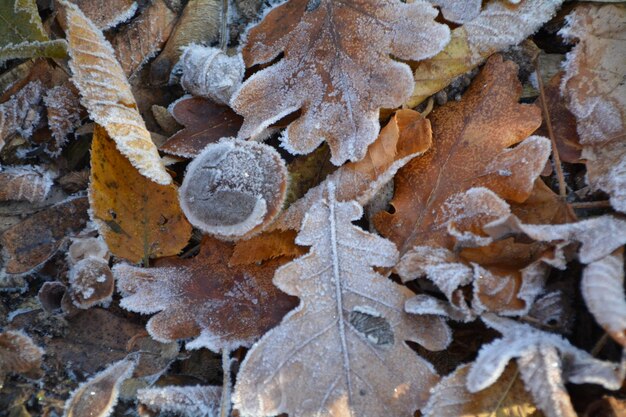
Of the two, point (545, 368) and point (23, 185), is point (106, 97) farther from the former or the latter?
point (545, 368)

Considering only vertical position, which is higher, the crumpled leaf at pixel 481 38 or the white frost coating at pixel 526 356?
the crumpled leaf at pixel 481 38

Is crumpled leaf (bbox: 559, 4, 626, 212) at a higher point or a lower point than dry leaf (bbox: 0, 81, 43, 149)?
higher

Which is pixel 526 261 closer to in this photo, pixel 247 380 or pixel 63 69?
pixel 247 380

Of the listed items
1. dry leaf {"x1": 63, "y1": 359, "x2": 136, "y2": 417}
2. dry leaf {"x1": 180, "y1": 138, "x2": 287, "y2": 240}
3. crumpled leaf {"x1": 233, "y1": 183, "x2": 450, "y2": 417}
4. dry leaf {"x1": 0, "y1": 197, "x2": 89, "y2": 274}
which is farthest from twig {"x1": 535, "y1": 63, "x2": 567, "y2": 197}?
dry leaf {"x1": 0, "y1": 197, "x2": 89, "y2": 274}

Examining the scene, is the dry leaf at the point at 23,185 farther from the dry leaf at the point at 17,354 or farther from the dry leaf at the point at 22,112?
the dry leaf at the point at 17,354

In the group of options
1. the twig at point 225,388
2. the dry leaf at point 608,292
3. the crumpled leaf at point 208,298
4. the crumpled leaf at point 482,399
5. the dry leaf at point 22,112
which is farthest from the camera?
the dry leaf at point 22,112

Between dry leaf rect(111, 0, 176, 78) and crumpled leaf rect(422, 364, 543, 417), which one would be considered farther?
dry leaf rect(111, 0, 176, 78)

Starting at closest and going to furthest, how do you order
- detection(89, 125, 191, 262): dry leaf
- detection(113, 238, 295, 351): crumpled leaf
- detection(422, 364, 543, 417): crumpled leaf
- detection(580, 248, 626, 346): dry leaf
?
detection(580, 248, 626, 346): dry leaf, detection(422, 364, 543, 417): crumpled leaf, detection(113, 238, 295, 351): crumpled leaf, detection(89, 125, 191, 262): dry leaf

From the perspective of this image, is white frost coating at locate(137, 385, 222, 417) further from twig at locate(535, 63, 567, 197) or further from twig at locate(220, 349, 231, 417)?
twig at locate(535, 63, 567, 197)

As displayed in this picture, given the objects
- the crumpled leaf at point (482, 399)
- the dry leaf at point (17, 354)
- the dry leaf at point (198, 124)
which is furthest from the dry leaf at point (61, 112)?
the crumpled leaf at point (482, 399)
